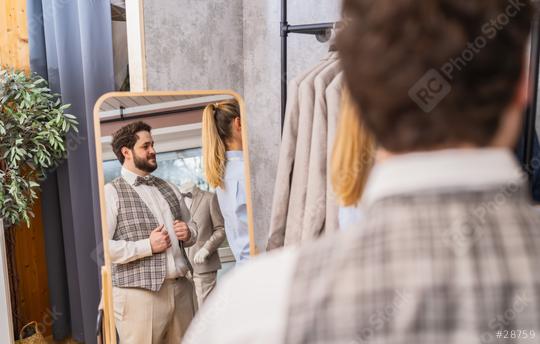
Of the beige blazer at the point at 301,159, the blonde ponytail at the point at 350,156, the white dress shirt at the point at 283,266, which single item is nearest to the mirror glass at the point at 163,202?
the beige blazer at the point at 301,159

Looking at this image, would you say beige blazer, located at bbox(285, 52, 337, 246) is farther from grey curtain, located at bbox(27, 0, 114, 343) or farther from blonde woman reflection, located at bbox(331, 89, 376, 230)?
grey curtain, located at bbox(27, 0, 114, 343)

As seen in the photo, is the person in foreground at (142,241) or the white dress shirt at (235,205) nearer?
the person in foreground at (142,241)

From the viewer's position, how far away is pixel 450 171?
0.45 metres

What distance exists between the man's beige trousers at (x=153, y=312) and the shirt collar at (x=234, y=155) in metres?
0.47

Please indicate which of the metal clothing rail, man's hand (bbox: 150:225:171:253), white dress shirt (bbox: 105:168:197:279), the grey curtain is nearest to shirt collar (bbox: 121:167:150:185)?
white dress shirt (bbox: 105:168:197:279)

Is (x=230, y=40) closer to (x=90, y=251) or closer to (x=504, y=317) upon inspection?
(x=90, y=251)

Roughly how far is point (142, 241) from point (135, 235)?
32 mm

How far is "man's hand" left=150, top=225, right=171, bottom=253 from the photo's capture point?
5.71 feet

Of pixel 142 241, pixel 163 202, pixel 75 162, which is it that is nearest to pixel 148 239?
pixel 142 241

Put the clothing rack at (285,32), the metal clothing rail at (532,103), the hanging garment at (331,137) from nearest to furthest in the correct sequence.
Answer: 1. the metal clothing rail at (532,103)
2. the hanging garment at (331,137)
3. the clothing rack at (285,32)

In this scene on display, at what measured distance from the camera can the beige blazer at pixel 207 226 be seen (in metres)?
1.81

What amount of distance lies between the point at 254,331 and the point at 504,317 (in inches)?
9.2

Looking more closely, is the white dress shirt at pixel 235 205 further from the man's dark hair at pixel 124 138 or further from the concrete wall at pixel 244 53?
the concrete wall at pixel 244 53

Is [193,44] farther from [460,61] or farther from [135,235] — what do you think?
[460,61]
